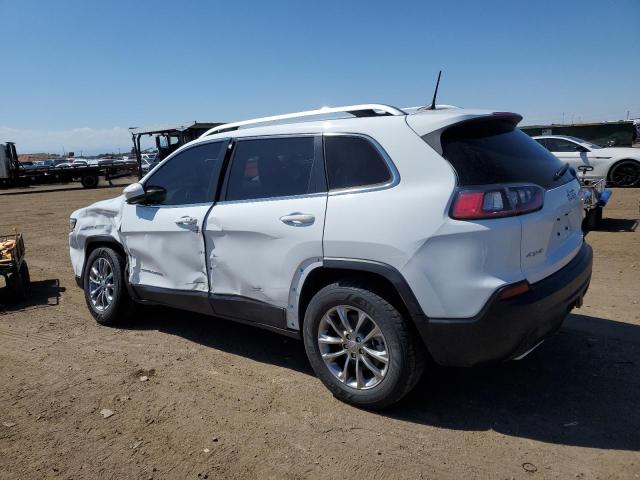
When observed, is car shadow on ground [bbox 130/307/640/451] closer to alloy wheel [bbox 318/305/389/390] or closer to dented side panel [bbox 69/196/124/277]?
alloy wheel [bbox 318/305/389/390]

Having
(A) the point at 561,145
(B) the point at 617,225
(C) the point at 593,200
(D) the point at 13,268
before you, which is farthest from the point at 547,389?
(A) the point at 561,145

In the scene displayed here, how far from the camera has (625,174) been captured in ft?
44.1

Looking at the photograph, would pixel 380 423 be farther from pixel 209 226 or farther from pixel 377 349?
pixel 209 226

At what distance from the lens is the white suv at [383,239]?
8.99ft

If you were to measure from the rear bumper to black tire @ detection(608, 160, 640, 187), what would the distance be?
1231cm

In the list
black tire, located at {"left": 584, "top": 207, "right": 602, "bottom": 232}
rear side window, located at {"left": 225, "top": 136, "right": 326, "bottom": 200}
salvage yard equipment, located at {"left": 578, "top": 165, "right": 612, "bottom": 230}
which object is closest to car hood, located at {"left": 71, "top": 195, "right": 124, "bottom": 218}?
rear side window, located at {"left": 225, "top": 136, "right": 326, "bottom": 200}

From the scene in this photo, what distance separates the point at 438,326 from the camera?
2.83 meters

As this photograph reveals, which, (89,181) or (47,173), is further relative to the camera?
(47,173)

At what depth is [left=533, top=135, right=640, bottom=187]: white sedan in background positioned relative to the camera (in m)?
13.2

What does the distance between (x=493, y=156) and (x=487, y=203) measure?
421mm

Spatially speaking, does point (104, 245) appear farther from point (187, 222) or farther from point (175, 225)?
point (187, 222)

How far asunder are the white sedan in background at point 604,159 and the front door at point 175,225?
11270 millimetres

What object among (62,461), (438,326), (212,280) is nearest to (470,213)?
(438,326)

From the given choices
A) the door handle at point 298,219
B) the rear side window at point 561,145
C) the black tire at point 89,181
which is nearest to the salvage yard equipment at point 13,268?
the door handle at point 298,219
